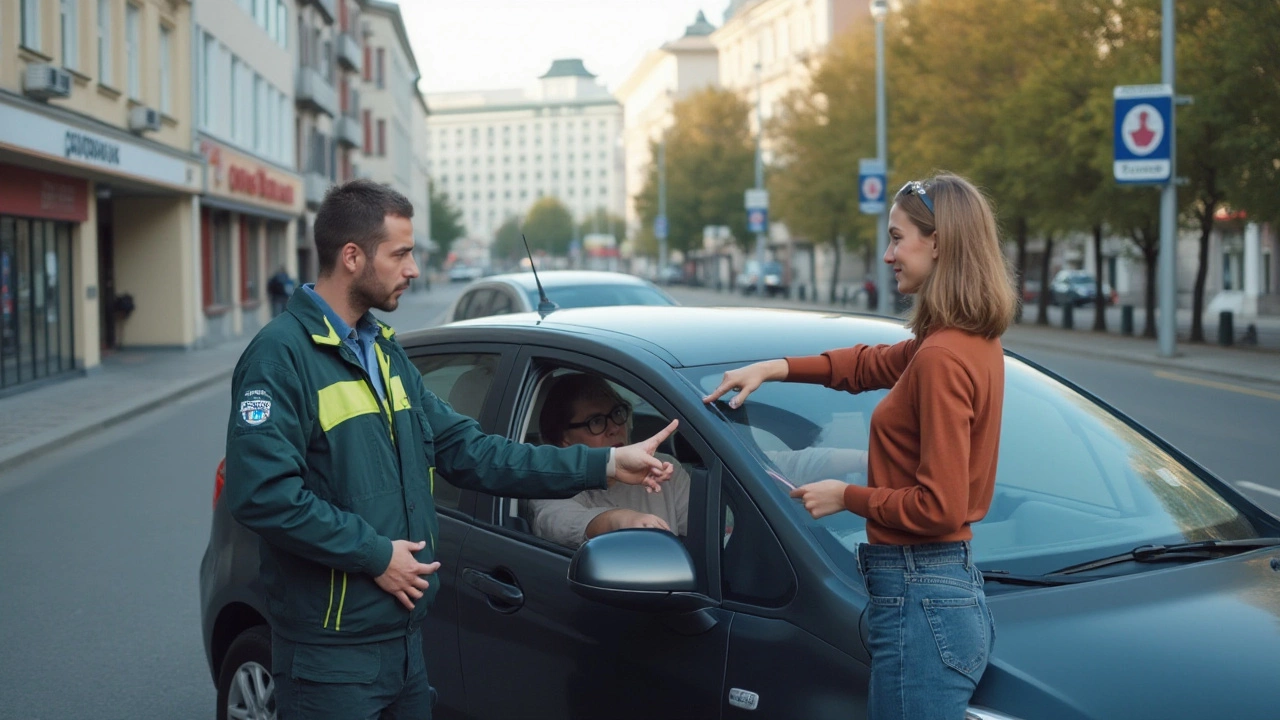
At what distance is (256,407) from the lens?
285cm

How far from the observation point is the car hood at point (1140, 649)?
99.6 inches

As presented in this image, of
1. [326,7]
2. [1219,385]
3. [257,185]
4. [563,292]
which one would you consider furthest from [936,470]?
[326,7]

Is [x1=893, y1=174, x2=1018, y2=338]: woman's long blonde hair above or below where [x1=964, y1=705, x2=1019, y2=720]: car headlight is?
above

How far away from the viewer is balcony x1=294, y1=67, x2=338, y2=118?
4766 centimetres

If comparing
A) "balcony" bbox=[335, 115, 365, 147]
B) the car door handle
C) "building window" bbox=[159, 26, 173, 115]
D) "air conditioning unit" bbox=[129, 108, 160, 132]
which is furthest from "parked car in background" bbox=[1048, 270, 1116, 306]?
the car door handle

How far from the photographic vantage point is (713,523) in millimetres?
3244

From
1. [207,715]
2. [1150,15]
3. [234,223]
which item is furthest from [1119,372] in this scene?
[234,223]

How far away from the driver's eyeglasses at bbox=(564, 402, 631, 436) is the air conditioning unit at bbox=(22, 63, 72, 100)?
17.8 meters

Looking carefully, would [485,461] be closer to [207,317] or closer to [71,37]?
[71,37]

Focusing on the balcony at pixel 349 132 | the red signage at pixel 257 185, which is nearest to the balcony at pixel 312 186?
the red signage at pixel 257 185

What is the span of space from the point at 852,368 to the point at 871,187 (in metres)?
36.1

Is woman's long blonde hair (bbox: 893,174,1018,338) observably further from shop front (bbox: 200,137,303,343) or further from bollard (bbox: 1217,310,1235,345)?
shop front (bbox: 200,137,303,343)

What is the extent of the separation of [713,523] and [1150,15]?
1107 inches

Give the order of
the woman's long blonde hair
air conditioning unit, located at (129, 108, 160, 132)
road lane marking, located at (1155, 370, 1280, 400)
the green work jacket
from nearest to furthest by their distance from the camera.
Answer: the woman's long blonde hair
the green work jacket
road lane marking, located at (1155, 370, 1280, 400)
air conditioning unit, located at (129, 108, 160, 132)
